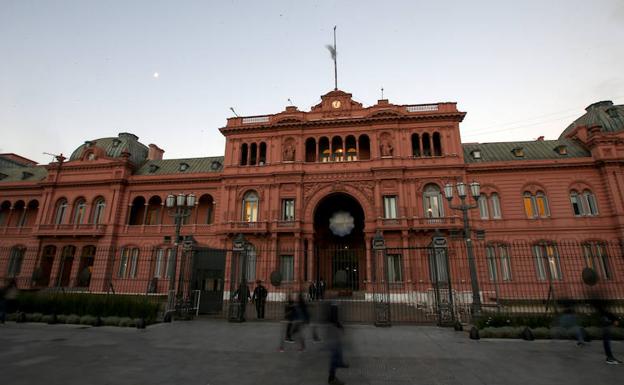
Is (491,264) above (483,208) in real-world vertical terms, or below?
below

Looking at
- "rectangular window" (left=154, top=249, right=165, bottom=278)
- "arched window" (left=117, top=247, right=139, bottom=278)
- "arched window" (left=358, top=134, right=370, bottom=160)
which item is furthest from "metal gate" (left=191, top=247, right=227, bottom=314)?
"arched window" (left=358, top=134, right=370, bottom=160)

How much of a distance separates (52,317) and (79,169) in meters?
25.7

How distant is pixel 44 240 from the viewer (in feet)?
100

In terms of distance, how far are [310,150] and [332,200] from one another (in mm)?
5652

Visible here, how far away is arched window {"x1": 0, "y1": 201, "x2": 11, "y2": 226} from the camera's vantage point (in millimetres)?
33750

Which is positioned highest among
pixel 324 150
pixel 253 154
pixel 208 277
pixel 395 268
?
pixel 324 150

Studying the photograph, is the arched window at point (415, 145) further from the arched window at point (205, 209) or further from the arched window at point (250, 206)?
the arched window at point (205, 209)

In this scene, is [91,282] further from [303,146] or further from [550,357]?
[550,357]

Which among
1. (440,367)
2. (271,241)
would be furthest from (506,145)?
(440,367)

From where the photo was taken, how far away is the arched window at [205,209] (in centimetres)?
3077

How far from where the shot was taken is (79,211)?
103ft

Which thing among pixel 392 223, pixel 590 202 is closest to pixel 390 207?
pixel 392 223

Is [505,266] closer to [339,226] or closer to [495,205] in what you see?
[495,205]

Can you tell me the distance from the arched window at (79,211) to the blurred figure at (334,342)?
34.6m
